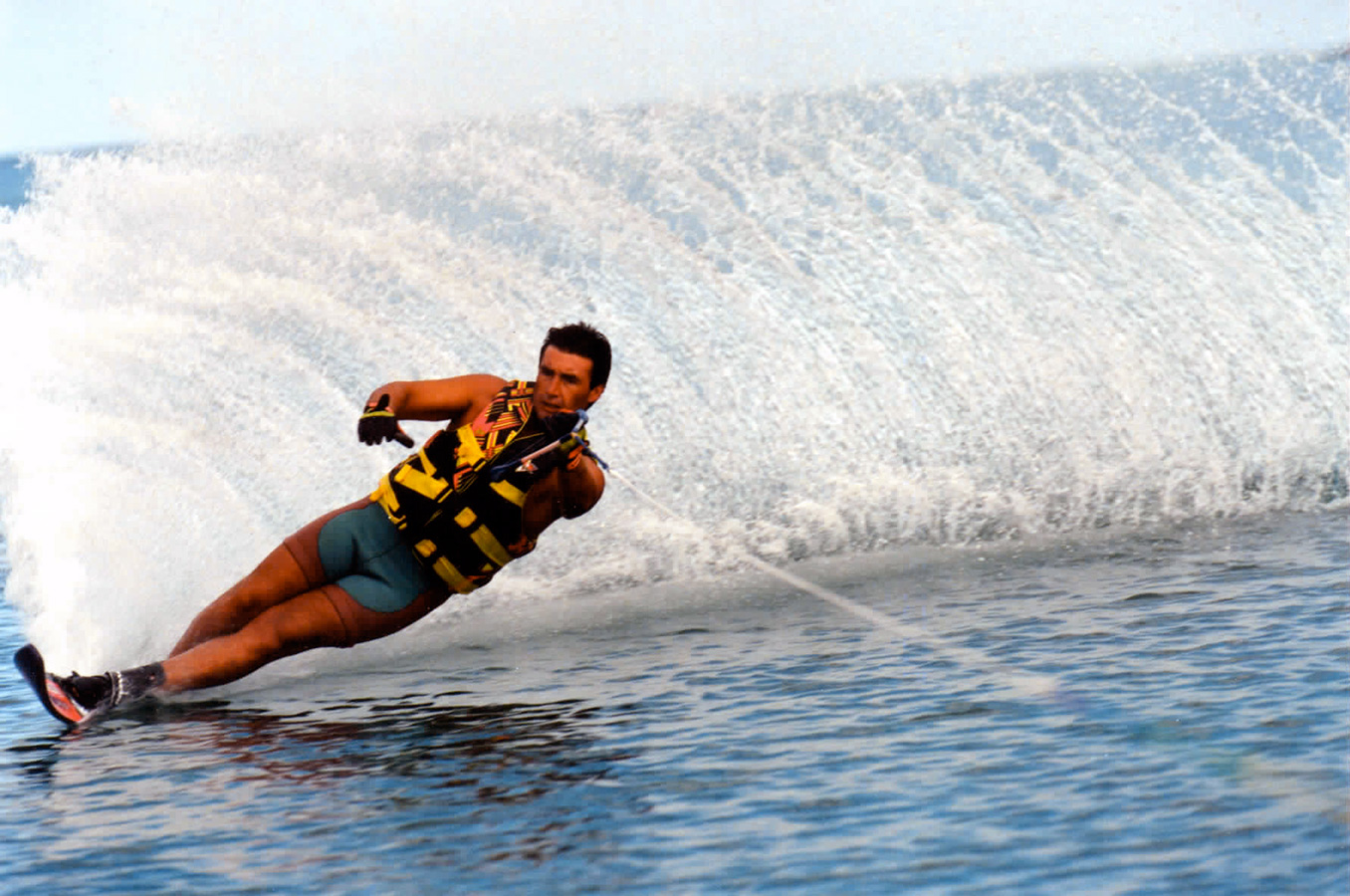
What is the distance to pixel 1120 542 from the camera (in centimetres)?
968

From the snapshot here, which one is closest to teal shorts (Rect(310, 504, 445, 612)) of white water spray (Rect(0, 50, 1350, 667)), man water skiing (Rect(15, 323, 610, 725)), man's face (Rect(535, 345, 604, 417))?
man water skiing (Rect(15, 323, 610, 725))

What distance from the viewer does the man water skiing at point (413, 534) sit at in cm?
676

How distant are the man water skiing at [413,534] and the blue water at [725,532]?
228 millimetres

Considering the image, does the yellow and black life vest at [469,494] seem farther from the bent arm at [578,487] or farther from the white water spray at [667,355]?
the white water spray at [667,355]

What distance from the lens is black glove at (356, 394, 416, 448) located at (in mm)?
6578

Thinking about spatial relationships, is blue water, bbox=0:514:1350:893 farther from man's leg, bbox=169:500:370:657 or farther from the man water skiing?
man's leg, bbox=169:500:370:657

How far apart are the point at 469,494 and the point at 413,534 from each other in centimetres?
31

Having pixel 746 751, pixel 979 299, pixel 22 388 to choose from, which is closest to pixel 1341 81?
pixel 979 299

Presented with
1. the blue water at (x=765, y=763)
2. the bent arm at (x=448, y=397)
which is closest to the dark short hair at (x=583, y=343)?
the bent arm at (x=448, y=397)

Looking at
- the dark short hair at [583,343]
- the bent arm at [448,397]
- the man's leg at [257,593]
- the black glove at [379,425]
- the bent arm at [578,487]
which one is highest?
the dark short hair at [583,343]

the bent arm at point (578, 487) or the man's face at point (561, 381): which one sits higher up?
the man's face at point (561, 381)

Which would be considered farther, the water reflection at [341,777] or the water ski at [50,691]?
the water ski at [50,691]

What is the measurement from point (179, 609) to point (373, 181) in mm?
5187

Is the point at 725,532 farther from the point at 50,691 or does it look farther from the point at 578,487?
the point at 50,691
